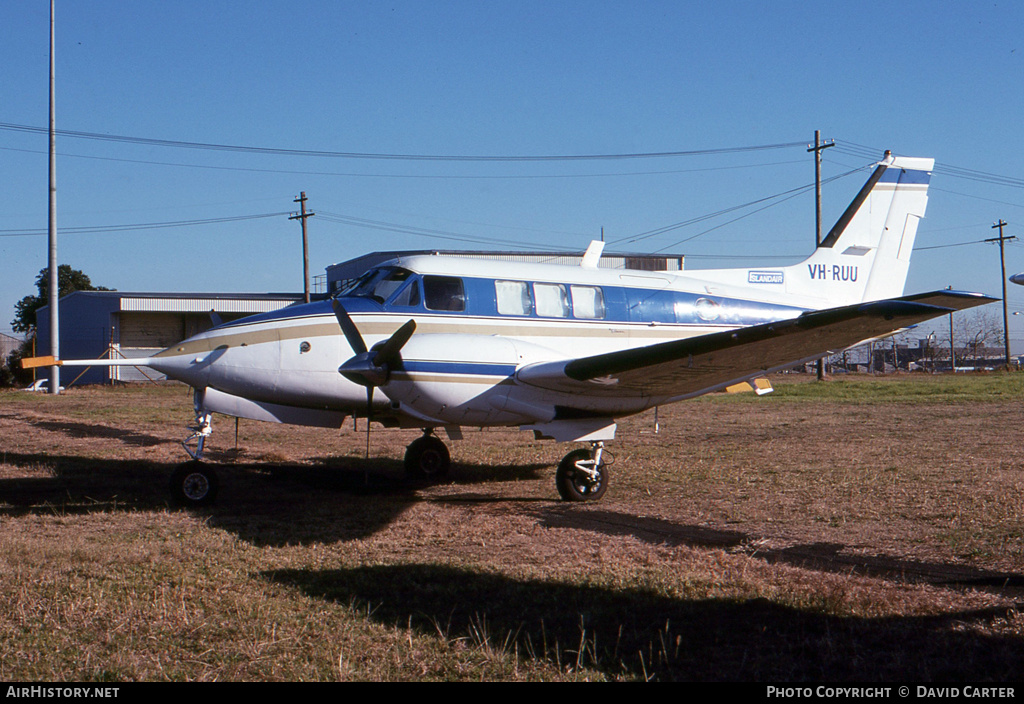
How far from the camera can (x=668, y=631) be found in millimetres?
5559

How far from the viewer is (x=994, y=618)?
5.66 m

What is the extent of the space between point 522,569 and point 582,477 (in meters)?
4.35

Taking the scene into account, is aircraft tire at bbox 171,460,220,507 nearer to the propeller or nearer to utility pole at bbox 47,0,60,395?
the propeller

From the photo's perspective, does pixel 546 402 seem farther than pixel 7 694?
Yes

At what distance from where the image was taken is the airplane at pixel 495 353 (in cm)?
1020

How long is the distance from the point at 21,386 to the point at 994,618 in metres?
47.6

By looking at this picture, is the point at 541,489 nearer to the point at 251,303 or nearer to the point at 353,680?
the point at 353,680

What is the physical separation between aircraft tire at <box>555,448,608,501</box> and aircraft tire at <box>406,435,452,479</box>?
3.07 m

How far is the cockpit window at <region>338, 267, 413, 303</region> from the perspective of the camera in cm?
1170

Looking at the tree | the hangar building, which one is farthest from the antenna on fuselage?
the tree

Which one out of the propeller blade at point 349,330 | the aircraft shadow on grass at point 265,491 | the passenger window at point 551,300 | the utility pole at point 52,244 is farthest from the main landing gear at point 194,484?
the utility pole at point 52,244

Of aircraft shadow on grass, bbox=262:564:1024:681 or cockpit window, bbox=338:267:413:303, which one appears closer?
aircraft shadow on grass, bbox=262:564:1024:681

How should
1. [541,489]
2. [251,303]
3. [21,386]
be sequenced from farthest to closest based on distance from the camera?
[251,303] < [21,386] < [541,489]

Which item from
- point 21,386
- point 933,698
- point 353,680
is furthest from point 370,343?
point 21,386
